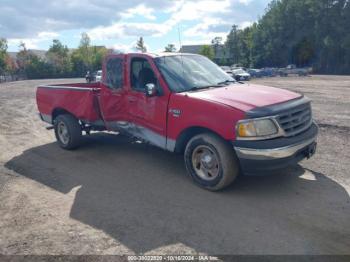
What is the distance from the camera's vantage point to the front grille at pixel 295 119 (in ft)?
15.9

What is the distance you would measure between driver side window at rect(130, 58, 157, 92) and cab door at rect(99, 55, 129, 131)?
216 millimetres

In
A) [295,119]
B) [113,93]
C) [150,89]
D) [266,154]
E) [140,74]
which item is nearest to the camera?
[266,154]

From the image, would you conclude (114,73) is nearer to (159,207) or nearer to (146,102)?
(146,102)

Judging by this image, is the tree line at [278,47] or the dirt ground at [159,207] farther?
the tree line at [278,47]

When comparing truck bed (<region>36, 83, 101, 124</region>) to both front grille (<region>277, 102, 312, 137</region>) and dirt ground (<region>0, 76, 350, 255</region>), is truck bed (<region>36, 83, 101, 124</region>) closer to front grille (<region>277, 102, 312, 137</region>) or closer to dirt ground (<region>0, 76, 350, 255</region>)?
dirt ground (<region>0, 76, 350, 255</region>)

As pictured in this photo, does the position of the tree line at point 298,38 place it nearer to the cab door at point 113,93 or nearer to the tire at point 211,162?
the cab door at point 113,93

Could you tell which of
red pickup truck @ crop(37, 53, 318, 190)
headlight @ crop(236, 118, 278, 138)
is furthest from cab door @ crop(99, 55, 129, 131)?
headlight @ crop(236, 118, 278, 138)

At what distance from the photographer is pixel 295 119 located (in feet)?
16.5

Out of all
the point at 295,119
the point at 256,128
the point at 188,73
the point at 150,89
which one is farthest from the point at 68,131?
the point at 295,119

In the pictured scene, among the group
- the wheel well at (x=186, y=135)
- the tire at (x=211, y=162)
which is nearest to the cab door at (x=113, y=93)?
the wheel well at (x=186, y=135)

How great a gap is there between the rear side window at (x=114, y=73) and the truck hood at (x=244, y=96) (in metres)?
1.72

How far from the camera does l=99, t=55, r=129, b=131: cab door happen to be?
21.5 ft

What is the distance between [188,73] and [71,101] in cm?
293

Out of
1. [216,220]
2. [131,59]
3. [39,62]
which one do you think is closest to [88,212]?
[216,220]
